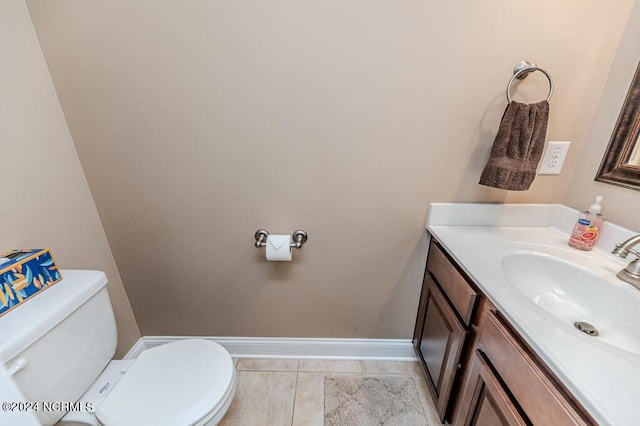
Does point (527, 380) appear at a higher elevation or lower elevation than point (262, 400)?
higher

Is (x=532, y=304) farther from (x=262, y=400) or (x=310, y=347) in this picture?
(x=262, y=400)

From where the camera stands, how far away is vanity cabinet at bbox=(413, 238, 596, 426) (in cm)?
60

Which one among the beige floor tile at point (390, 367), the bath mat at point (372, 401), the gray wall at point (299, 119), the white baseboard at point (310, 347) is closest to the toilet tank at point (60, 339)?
the gray wall at point (299, 119)

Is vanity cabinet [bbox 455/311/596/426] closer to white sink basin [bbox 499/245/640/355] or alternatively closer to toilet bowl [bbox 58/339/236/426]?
white sink basin [bbox 499/245/640/355]

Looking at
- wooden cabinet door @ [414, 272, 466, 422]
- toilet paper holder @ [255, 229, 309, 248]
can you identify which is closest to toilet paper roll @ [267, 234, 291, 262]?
toilet paper holder @ [255, 229, 309, 248]

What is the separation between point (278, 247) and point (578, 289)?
1.17m

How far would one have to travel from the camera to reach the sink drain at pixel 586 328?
82 cm

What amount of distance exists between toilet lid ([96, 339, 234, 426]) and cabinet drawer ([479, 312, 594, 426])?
90cm

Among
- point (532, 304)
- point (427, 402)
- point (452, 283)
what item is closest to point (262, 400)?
point (427, 402)

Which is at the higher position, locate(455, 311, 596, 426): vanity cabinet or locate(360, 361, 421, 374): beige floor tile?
Result: locate(455, 311, 596, 426): vanity cabinet

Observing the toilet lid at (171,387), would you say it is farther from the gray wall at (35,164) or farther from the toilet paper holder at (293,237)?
the gray wall at (35,164)

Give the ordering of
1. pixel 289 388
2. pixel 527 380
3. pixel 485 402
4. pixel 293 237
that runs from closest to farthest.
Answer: pixel 527 380, pixel 485 402, pixel 293 237, pixel 289 388

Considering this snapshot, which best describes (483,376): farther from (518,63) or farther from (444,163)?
(518,63)

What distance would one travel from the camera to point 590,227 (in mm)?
1006
